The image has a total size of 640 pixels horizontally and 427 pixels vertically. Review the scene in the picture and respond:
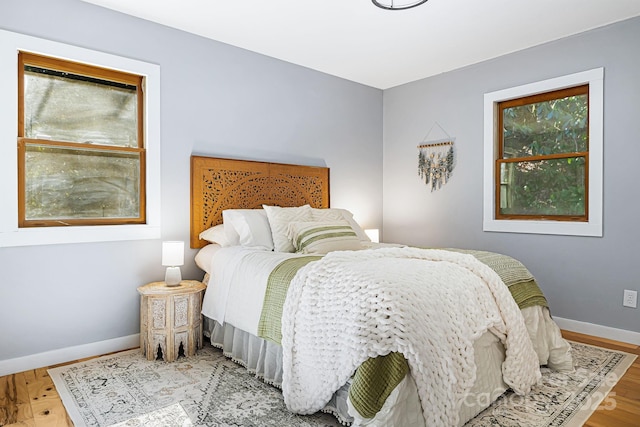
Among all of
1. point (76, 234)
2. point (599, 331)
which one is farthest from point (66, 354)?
point (599, 331)

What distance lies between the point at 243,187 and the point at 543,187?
2.70 meters

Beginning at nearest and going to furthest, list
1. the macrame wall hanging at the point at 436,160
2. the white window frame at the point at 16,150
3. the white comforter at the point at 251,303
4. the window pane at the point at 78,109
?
the white comforter at the point at 251,303
the white window frame at the point at 16,150
the window pane at the point at 78,109
the macrame wall hanging at the point at 436,160

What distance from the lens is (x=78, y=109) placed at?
2982mm

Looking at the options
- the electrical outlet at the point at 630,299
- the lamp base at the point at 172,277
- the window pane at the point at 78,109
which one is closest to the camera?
the window pane at the point at 78,109

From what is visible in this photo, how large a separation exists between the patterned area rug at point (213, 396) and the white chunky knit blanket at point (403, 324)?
15 centimetres

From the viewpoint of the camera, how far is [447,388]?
5.71 ft

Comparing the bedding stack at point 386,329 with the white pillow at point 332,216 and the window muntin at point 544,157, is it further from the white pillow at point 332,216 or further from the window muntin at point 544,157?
the window muntin at point 544,157

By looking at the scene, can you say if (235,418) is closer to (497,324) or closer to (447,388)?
(447,388)

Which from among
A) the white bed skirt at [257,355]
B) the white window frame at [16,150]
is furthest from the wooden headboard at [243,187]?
the white bed skirt at [257,355]

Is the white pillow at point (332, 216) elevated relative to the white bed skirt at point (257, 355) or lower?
elevated

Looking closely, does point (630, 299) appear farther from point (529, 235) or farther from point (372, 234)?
point (372, 234)

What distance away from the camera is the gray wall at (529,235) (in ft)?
10.5

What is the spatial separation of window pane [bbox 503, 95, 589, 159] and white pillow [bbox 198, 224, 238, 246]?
2760mm

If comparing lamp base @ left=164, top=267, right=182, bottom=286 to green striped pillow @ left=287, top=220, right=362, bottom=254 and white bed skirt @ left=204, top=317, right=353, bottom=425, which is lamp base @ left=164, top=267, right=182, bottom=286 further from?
green striped pillow @ left=287, top=220, right=362, bottom=254
